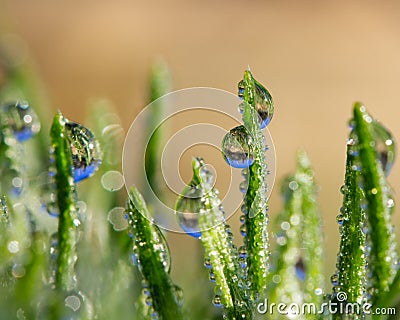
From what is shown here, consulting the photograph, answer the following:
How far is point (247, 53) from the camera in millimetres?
1693

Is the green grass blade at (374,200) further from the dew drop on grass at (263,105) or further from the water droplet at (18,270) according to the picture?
the water droplet at (18,270)

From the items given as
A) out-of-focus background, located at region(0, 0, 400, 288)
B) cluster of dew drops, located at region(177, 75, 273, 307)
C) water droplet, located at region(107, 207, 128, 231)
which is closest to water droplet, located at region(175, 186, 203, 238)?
cluster of dew drops, located at region(177, 75, 273, 307)

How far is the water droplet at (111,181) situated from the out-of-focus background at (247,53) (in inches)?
41.3

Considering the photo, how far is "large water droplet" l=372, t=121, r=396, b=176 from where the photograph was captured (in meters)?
0.27

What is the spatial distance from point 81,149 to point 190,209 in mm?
66

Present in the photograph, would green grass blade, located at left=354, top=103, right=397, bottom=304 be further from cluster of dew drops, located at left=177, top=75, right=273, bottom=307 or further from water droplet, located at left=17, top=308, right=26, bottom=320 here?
water droplet, located at left=17, top=308, right=26, bottom=320

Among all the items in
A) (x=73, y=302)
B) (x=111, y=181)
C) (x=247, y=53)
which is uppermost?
(x=247, y=53)

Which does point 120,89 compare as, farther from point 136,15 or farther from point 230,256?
point 230,256

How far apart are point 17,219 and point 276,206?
42.2 inches

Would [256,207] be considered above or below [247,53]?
below

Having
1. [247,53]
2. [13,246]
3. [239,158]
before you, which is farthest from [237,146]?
[247,53]

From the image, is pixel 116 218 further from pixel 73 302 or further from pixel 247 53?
pixel 247 53

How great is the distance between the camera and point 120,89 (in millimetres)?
1604

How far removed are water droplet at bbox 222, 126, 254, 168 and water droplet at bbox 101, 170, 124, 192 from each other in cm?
15
